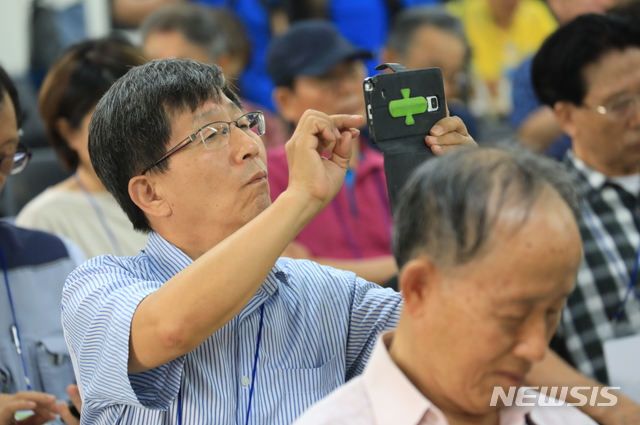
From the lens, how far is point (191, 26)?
3.42m

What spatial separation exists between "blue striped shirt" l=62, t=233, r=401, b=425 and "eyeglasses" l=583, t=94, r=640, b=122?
116cm

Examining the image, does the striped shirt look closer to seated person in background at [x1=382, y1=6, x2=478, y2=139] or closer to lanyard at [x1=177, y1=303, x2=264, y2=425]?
lanyard at [x1=177, y1=303, x2=264, y2=425]

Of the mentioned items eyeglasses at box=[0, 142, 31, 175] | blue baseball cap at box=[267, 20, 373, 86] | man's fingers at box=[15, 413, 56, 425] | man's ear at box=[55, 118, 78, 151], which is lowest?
man's fingers at box=[15, 413, 56, 425]

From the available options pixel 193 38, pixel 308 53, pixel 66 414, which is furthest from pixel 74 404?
Answer: pixel 193 38

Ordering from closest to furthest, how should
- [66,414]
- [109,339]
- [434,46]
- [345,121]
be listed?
1. [109,339]
2. [345,121]
3. [66,414]
4. [434,46]

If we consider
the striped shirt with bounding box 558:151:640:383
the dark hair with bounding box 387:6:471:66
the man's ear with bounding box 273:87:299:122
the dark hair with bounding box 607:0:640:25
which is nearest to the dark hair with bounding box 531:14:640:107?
the dark hair with bounding box 607:0:640:25

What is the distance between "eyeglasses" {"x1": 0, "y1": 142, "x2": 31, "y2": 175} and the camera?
191 cm

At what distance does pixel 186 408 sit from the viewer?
1.36 meters

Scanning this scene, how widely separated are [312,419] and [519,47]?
3.64m

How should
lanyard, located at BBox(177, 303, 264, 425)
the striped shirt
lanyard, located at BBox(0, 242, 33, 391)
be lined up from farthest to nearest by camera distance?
1. the striped shirt
2. lanyard, located at BBox(0, 242, 33, 391)
3. lanyard, located at BBox(177, 303, 264, 425)

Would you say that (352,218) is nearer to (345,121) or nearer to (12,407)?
(345,121)

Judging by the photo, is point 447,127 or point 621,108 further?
point 621,108

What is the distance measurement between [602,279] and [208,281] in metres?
1.42

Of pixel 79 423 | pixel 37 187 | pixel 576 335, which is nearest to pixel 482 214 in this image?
pixel 79 423
